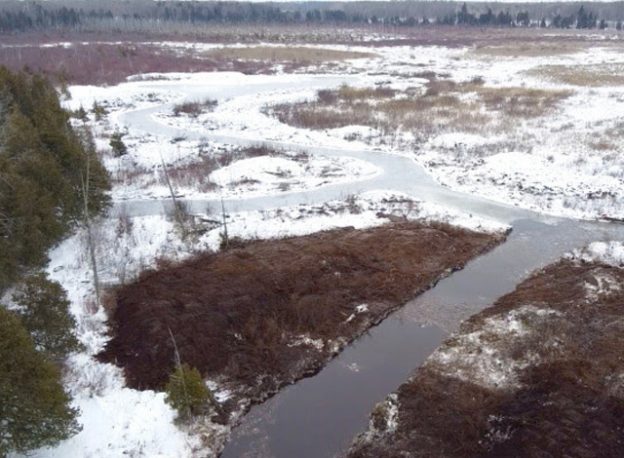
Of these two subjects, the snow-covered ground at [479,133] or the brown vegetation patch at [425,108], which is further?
the brown vegetation patch at [425,108]

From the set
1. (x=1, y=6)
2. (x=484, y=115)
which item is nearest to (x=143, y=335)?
(x=484, y=115)

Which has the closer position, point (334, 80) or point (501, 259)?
point (501, 259)

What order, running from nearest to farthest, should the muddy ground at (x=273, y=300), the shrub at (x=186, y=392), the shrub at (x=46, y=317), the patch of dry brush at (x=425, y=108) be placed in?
the shrub at (x=186, y=392) → the shrub at (x=46, y=317) → the muddy ground at (x=273, y=300) → the patch of dry brush at (x=425, y=108)

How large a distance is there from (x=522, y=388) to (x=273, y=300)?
26.4ft

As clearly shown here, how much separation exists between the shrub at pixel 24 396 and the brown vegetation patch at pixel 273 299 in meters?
3.13

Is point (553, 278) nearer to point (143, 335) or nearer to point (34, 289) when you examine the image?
point (143, 335)

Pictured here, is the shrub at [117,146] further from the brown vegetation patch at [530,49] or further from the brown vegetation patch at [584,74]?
the brown vegetation patch at [530,49]

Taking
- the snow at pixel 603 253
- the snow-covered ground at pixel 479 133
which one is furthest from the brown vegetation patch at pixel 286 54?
the snow at pixel 603 253

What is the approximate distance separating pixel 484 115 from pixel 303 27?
335ft

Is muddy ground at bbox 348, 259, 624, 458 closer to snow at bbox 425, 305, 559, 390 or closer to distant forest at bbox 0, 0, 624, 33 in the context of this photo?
snow at bbox 425, 305, 559, 390

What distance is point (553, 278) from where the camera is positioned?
18266mm

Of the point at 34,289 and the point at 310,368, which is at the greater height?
the point at 34,289

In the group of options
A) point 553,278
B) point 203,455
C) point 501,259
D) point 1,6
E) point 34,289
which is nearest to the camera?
point 203,455

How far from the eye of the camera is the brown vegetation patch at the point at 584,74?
50.6m
